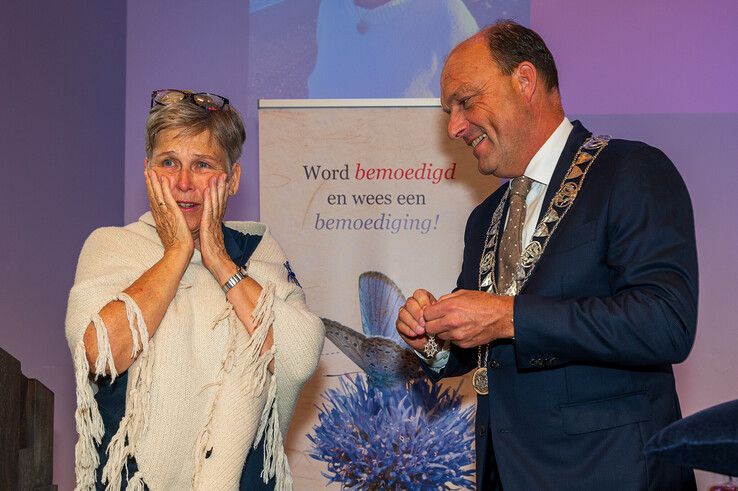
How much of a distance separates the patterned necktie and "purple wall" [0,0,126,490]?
6.93 feet

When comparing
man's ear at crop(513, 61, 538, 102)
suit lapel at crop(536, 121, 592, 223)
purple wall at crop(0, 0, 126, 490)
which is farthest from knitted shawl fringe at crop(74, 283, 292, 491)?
purple wall at crop(0, 0, 126, 490)

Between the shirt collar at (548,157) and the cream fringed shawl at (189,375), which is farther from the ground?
the shirt collar at (548,157)

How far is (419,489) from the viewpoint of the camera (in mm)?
3611

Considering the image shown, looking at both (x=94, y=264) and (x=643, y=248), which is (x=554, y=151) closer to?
(x=643, y=248)

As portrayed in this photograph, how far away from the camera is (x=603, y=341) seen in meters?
1.95

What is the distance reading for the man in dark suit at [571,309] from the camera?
1.97 m

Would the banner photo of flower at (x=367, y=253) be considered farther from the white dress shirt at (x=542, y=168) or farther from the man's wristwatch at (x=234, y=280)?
the man's wristwatch at (x=234, y=280)

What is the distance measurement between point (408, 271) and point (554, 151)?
1505mm

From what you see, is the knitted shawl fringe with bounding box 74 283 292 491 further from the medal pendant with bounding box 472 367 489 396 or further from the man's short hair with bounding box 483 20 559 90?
the man's short hair with bounding box 483 20 559 90

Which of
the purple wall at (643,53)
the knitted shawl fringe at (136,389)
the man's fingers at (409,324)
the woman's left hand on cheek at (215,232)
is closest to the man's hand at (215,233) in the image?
the woman's left hand on cheek at (215,232)

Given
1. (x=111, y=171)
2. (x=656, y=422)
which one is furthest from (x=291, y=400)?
(x=111, y=171)

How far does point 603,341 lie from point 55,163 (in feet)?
9.10

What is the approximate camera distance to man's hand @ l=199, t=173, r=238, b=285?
2.47 metres

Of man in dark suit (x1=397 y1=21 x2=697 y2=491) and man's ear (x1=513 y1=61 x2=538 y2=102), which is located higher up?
man's ear (x1=513 y1=61 x2=538 y2=102)
